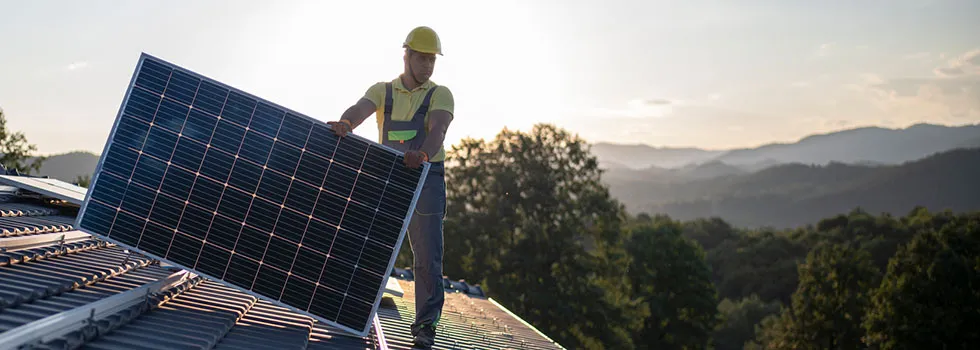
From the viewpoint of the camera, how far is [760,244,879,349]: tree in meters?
64.4

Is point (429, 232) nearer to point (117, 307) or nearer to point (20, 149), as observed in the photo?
point (117, 307)

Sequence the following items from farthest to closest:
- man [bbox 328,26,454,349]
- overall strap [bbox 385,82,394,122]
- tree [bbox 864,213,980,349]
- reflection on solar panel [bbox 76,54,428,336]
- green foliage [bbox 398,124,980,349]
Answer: green foliage [bbox 398,124,980,349] → tree [bbox 864,213,980,349] → overall strap [bbox 385,82,394,122] → man [bbox 328,26,454,349] → reflection on solar panel [bbox 76,54,428,336]

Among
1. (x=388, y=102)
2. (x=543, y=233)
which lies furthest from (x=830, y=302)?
(x=388, y=102)

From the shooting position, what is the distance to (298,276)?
7.69m

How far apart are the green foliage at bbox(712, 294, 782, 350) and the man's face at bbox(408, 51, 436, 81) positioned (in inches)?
3409

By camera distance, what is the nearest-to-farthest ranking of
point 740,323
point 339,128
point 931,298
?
point 339,128 → point 931,298 → point 740,323

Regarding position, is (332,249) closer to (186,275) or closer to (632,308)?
(186,275)

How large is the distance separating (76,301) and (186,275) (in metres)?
2.15

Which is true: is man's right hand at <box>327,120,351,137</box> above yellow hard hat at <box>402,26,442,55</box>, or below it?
below

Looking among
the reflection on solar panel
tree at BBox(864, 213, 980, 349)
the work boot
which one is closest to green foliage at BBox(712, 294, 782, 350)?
tree at BBox(864, 213, 980, 349)

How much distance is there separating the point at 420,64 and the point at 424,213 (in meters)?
1.33

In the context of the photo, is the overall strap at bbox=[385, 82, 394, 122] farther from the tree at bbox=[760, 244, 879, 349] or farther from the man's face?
the tree at bbox=[760, 244, 879, 349]

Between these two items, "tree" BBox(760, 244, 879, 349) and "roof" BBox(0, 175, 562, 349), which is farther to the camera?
"tree" BBox(760, 244, 879, 349)

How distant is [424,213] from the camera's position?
797cm
